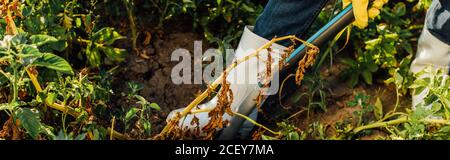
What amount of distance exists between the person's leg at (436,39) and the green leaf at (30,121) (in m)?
1.15

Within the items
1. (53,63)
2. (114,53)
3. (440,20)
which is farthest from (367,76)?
(53,63)

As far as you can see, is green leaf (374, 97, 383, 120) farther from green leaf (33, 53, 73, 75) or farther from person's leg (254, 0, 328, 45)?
green leaf (33, 53, 73, 75)

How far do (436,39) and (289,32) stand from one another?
0.51 metres

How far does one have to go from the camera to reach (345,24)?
1806 mm

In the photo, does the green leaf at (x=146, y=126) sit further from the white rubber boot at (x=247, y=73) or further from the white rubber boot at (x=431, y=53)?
the white rubber boot at (x=431, y=53)

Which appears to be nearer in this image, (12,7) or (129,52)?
(12,7)

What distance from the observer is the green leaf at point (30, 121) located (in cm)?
149

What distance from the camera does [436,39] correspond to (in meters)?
2.05

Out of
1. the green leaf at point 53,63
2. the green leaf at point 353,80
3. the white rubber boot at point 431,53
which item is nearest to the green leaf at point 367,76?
the green leaf at point 353,80

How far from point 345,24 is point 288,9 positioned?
0.54ft

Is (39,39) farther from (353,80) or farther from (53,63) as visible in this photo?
(353,80)
